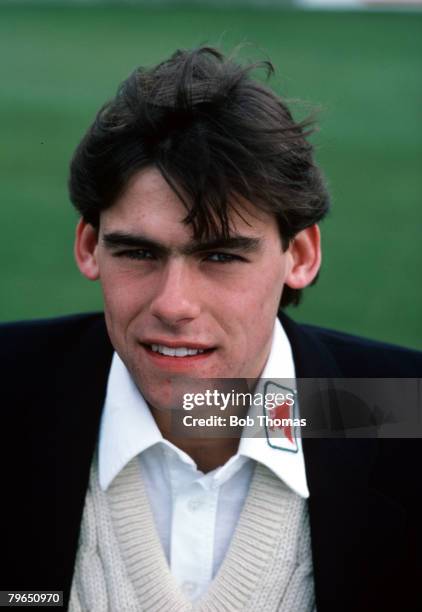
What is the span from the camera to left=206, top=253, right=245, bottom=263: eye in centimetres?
229

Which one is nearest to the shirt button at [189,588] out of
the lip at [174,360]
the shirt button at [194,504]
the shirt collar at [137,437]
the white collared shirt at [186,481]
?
the white collared shirt at [186,481]

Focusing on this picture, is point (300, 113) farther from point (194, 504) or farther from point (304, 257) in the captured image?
point (194, 504)

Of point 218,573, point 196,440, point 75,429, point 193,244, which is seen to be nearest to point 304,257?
point 193,244

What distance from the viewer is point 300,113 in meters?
2.66

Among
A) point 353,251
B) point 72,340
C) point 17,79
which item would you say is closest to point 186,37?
point 17,79

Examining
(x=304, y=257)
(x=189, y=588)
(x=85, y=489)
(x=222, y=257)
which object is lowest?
(x=189, y=588)

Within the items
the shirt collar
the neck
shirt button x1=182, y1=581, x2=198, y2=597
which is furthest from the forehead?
shirt button x1=182, y1=581, x2=198, y2=597

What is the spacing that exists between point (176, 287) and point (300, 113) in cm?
80

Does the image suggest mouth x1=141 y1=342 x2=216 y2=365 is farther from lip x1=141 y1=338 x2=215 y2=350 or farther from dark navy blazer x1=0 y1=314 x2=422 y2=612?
dark navy blazer x1=0 y1=314 x2=422 y2=612

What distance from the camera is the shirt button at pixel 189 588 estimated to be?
2305 millimetres

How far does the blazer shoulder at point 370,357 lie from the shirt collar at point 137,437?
0.83 ft

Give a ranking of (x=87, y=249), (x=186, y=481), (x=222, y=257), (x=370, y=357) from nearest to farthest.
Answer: (x=222, y=257) < (x=186, y=481) < (x=87, y=249) < (x=370, y=357)

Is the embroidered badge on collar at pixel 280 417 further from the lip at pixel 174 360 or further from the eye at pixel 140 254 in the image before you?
the eye at pixel 140 254

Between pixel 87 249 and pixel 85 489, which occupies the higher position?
A: pixel 87 249
